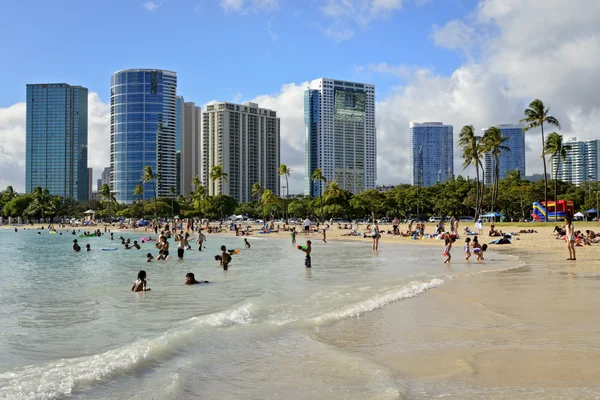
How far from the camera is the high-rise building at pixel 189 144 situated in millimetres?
190875

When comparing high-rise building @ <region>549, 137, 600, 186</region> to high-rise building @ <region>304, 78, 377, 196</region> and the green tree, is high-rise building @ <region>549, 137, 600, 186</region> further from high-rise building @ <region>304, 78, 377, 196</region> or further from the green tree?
the green tree

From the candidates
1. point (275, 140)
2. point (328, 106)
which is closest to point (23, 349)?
point (275, 140)

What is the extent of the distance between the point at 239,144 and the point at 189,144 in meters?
43.7

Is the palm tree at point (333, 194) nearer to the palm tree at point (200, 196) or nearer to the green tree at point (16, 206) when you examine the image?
the palm tree at point (200, 196)

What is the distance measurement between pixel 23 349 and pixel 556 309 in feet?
30.3

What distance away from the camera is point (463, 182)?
289 ft

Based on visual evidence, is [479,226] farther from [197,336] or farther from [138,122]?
[138,122]

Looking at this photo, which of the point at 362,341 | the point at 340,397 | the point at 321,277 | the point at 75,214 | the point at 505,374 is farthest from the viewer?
the point at 75,214

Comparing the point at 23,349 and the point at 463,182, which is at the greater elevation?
the point at 463,182

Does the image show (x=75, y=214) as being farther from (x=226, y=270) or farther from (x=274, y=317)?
(x=274, y=317)

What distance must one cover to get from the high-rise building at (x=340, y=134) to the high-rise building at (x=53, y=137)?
3478 inches

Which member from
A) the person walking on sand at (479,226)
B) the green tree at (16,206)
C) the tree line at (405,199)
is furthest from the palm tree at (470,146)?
the green tree at (16,206)

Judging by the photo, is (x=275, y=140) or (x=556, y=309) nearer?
(x=556, y=309)

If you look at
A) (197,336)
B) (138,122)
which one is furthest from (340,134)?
(197,336)
